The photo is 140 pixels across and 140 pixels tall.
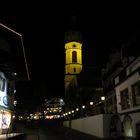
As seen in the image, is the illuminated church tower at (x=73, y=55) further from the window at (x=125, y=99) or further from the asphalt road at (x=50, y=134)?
the window at (x=125, y=99)

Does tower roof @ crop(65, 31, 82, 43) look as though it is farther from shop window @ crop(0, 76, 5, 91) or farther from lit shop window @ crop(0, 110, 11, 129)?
shop window @ crop(0, 76, 5, 91)

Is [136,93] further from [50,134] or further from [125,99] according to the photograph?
[50,134]

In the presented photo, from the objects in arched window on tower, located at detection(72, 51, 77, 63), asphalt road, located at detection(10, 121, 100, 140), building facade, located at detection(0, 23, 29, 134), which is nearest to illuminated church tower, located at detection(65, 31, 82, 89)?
arched window on tower, located at detection(72, 51, 77, 63)

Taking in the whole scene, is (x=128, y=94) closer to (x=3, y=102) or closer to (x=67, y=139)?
(x=67, y=139)

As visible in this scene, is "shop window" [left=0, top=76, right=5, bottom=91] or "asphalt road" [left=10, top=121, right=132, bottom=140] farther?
"asphalt road" [left=10, top=121, right=132, bottom=140]

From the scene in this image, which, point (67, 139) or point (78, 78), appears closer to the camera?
point (67, 139)

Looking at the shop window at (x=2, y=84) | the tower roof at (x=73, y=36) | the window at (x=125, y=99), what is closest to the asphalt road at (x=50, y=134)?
the shop window at (x=2, y=84)

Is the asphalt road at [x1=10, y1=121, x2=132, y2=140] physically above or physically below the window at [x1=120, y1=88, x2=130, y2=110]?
below

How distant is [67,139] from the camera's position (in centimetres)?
2986

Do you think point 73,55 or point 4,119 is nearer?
point 4,119

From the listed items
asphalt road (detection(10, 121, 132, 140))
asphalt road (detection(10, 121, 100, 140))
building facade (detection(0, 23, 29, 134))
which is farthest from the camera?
asphalt road (detection(10, 121, 100, 140))

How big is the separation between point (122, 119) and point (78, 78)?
142 feet

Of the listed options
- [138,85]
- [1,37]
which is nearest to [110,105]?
[138,85]

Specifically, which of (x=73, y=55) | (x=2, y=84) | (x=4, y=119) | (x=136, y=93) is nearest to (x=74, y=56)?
(x=73, y=55)
